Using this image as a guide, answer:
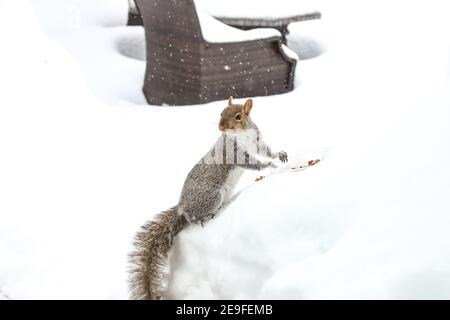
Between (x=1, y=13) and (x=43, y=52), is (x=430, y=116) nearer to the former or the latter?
(x=43, y=52)

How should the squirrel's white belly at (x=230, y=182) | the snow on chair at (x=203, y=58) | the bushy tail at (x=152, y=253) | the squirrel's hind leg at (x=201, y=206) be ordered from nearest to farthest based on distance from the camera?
the bushy tail at (x=152, y=253) → the squirrel's hind leg at (x=201, y=206) → the squirrel's white belly at (x=230, y=182) → the snow on chair at (x=203, y=58)

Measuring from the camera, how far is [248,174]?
199 inches

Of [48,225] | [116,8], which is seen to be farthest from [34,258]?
[116,8]

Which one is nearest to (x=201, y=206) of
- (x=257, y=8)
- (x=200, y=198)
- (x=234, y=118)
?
(x=200, y=198)

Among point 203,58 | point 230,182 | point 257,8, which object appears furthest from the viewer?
point 257,8

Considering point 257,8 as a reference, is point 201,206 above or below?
below

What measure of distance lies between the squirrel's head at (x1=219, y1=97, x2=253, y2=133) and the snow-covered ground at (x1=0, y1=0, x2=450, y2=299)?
1.27 ft

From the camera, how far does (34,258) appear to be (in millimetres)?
4020

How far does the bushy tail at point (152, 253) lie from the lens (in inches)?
118

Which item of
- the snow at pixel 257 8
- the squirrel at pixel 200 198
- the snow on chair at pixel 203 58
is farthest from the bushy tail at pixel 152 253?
the snow at pixel 257 8

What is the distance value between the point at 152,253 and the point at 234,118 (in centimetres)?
82

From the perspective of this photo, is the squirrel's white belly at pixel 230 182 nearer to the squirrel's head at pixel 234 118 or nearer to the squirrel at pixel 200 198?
the squirrel at pixel 200 198

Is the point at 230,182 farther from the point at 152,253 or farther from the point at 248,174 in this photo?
the point at 248,174

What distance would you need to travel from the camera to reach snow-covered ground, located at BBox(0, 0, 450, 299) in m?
2.71
